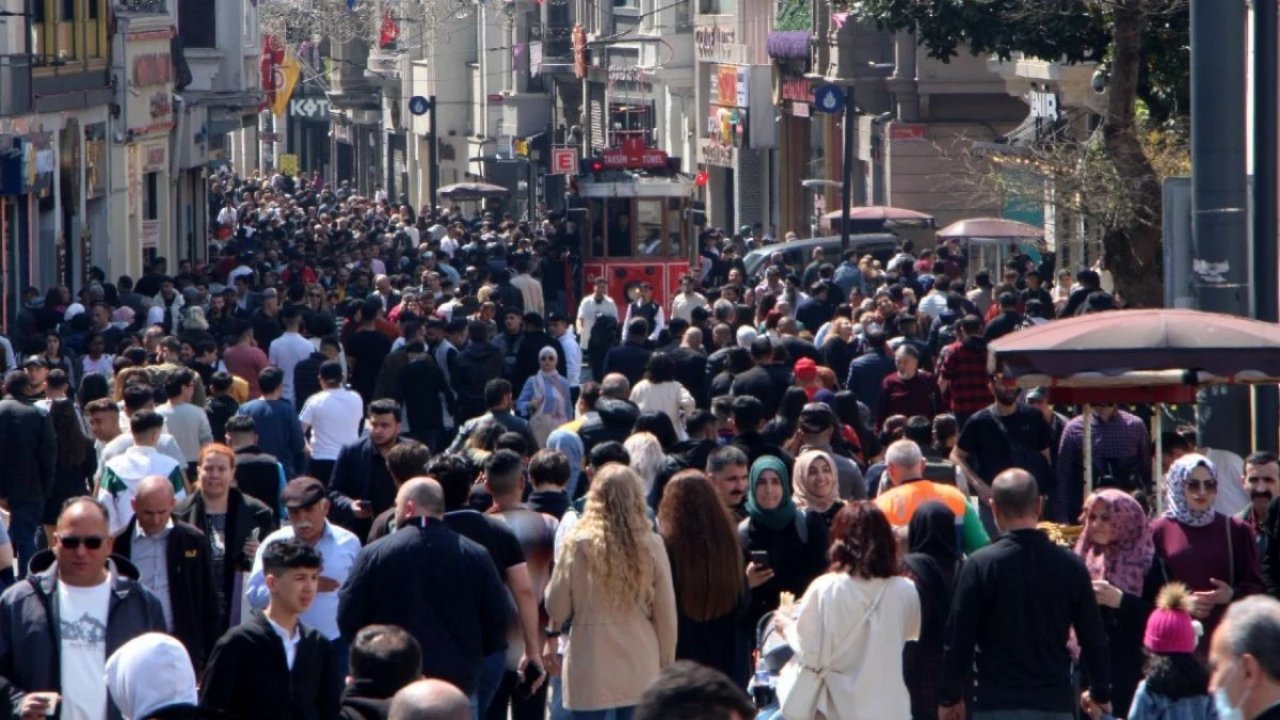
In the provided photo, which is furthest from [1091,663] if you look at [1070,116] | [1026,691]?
[1070,116]

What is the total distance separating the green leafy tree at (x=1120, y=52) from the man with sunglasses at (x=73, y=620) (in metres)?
13.5

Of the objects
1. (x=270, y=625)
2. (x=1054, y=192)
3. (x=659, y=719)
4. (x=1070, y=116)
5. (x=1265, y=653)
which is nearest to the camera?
(x=659, y=719)

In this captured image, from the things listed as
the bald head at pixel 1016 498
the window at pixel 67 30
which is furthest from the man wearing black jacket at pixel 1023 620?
the window at pixel 67 30

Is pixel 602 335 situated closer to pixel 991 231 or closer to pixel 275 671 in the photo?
pixel 991 231

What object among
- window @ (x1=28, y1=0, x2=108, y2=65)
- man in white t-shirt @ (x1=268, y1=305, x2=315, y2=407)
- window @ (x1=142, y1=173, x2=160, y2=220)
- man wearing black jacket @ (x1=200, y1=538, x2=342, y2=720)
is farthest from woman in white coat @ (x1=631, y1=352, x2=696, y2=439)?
window @ (x1=142, y1=173, x2=160, y2=220)

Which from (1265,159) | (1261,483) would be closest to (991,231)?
(1265,159)

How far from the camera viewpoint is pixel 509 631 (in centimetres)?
888

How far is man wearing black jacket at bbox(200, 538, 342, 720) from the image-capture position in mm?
6949

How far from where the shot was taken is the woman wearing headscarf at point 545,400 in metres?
16.6

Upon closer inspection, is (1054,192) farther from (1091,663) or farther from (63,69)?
(63,69)

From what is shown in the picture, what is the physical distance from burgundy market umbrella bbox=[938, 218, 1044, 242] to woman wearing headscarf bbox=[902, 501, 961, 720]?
2173 cm

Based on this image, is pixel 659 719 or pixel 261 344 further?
pixel 261 344

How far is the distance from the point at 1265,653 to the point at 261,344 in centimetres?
1665

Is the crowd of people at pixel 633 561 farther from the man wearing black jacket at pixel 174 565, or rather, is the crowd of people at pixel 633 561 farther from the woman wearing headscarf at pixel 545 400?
the woman wearing headscarf at pixel 545 400
